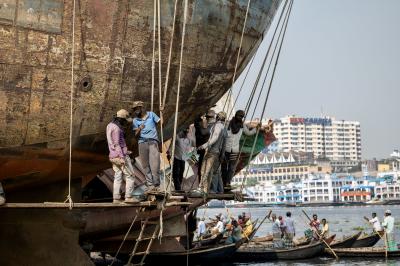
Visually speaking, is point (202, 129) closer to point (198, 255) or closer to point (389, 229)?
point (198, 255)

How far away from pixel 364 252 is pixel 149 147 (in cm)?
1345

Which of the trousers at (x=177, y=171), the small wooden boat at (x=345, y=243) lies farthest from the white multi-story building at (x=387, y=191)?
the trousers at (x=177, y=171)

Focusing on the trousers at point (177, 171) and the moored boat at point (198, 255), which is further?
the moored boat at point (198, 255)

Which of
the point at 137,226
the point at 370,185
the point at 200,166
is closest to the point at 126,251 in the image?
the point at 137,226

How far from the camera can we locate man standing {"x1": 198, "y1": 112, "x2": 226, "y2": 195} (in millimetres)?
11445

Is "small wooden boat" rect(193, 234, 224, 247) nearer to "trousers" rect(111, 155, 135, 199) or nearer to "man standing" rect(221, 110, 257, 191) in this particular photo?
"man standing" rect(221, 110, 257, 191)

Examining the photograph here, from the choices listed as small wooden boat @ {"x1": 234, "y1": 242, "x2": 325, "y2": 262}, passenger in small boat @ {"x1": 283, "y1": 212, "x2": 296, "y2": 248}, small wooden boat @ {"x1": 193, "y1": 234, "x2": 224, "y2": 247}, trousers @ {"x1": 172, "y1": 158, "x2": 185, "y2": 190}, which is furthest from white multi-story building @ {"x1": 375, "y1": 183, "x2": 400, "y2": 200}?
trousers @ {"x1": 172, "y1": 158, "x2": 185, "y2": 190}

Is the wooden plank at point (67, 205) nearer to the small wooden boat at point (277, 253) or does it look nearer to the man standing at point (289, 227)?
the small wooden boat at point (277, 253)

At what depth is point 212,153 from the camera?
1159cm

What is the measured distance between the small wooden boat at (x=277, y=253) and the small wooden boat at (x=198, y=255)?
1.15m

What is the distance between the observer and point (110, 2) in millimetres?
10398

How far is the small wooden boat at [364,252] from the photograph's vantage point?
21672 mm

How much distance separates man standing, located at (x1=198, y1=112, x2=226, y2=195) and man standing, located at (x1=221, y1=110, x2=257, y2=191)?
3.02 ft

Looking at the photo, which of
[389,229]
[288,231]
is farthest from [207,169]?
[288,231]
